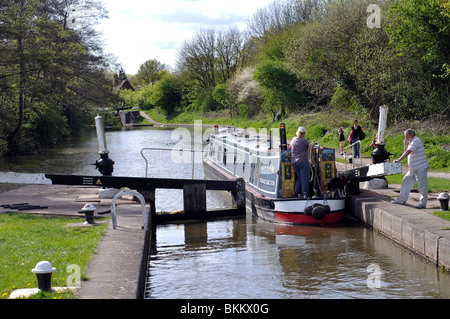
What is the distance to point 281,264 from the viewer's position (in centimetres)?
910

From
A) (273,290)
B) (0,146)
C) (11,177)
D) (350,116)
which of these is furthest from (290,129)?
(273,290)

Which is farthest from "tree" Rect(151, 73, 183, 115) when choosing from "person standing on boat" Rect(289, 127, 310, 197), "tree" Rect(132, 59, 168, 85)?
"person standing on boat" Rect(289, 127, 310, 197)

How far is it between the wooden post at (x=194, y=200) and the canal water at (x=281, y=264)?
0.39m

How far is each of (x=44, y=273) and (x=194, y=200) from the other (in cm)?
768

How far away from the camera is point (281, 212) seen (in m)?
12.2

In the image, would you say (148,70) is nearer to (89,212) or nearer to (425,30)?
(425,30)

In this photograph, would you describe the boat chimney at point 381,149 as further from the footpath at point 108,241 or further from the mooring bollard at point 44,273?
the mooring bollard at point 44,273

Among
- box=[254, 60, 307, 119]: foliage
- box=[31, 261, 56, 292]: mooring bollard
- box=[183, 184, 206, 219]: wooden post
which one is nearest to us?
box=[31, 261, 56, 292]: mooring bollard

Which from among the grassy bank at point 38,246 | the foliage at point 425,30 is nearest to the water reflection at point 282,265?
the grassy bank at point 38,246

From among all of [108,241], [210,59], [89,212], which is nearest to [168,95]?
[210,59]

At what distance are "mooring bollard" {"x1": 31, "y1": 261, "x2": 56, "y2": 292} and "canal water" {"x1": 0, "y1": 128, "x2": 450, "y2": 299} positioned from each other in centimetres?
205

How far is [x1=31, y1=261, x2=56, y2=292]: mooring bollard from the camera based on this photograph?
5.44 m

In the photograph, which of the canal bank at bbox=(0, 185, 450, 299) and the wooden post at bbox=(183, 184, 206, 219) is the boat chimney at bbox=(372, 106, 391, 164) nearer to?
the canal bank at bbox=(0, 185, 450, 299)
